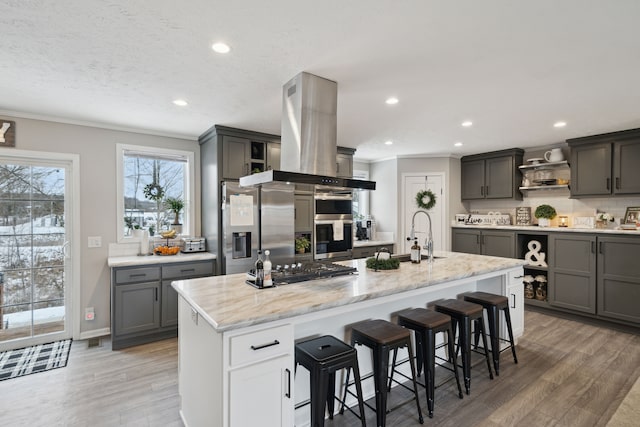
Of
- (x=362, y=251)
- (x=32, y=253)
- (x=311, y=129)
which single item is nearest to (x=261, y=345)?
(x=311, y=129)

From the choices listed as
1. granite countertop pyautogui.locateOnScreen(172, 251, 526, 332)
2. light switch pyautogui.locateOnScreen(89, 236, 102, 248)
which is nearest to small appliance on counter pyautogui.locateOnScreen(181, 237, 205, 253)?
light switch pyautogui.locateOnScreen(89, 236, 102, 248)

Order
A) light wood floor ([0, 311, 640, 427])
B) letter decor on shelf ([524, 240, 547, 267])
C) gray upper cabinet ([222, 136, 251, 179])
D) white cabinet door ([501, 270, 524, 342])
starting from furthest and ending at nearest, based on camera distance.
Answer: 1. letter decor on shelf ([524, 240, 547, 267])
2. gray upper cabinet ([222, 136, 251, 179])
3. white cabinet door ([501, 270, 524, 342])
4. light wood floor ([0, 311, 640, 427])

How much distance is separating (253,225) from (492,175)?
159 inches

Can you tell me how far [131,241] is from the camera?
13.0ft

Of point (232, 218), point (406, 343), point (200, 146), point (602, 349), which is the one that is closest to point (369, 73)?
point (406, 343)

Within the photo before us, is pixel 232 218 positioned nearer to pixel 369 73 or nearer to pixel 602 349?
pixel 369 73

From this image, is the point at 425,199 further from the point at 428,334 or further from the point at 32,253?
the point at 32,253

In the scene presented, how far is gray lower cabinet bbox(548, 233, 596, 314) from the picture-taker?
164 inches

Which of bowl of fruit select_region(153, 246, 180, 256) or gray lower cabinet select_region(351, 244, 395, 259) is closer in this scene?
bowl of fruit select_region(153, 246, 180, 256)

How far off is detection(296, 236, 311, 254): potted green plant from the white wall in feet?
7.22

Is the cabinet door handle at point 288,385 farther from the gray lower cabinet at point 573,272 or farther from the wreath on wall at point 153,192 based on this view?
the gray lower cabinet at point 573,272

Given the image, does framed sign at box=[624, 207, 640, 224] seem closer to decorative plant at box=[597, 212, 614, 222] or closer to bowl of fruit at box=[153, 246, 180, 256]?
decorative plant at box=[597, 212, 614, 222]

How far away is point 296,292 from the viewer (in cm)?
203

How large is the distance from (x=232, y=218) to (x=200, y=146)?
1.26 meters
